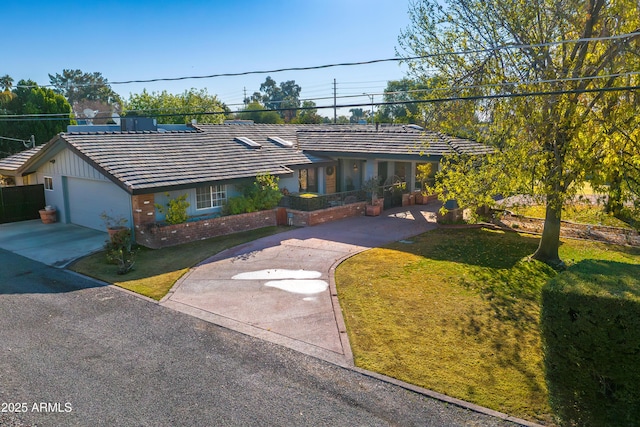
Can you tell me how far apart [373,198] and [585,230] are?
9.06 metres

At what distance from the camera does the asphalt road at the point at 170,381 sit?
6617 mm

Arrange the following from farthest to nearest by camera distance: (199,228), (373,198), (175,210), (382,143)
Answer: (382,143)
(373,198)
(199,228)
(175,210)

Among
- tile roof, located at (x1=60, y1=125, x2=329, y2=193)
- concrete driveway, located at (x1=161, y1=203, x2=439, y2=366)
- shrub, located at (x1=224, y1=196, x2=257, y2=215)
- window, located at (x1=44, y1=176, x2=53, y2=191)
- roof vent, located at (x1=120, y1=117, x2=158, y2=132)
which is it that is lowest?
concrete driveway, located at (x1=161, y1=203, x2=439, y2=366)

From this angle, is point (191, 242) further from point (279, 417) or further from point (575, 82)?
point (575, 82)

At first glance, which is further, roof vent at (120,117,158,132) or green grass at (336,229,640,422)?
roof vent at (120,117,158,132)

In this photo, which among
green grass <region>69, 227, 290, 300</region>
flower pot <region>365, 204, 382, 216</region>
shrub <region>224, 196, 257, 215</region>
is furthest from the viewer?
flower pot <region>365, 204, 382, 216</region>

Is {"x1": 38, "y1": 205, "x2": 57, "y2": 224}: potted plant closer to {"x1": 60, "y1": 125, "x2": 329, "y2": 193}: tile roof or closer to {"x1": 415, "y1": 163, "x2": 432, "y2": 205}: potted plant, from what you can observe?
{"x1": 60, "y1": 125, "x2": 329, "y2": 193}: tile roof

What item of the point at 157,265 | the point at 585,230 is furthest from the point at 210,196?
the point at 585,230

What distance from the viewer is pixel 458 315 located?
10219mm

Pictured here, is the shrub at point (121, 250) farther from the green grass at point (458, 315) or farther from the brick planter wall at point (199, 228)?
the green grass at point (458, 315)

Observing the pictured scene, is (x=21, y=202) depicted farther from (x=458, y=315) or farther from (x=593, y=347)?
(x=593, y=347)

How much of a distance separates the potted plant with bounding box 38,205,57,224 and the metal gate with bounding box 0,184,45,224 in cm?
94

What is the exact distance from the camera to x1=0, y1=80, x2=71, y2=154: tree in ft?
112

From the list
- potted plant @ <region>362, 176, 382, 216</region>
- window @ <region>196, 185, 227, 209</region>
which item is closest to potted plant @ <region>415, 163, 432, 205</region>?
potted plant @ <region>362, 176, 382, 216</region>
